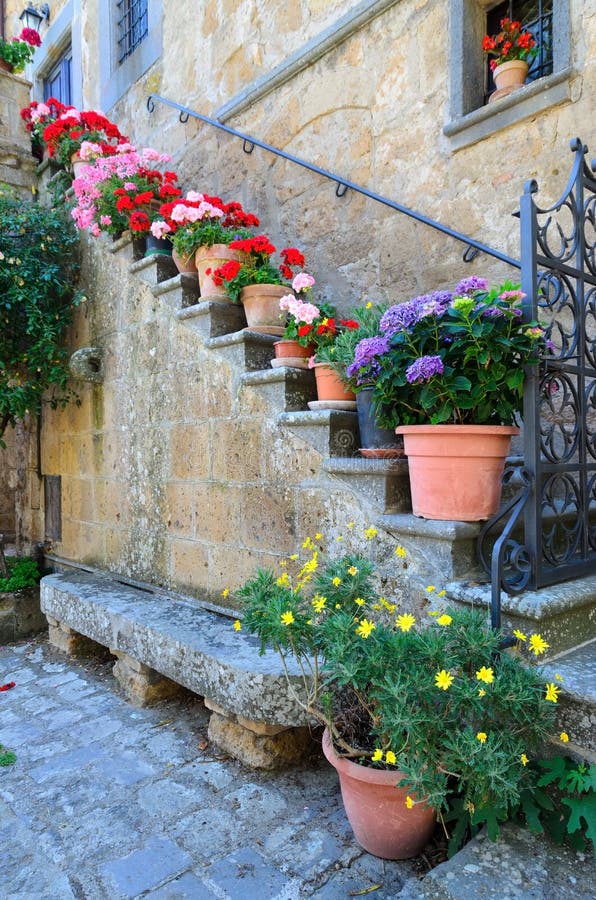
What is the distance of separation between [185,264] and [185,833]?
284cm

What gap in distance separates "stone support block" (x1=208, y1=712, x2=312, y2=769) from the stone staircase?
943 millimetres

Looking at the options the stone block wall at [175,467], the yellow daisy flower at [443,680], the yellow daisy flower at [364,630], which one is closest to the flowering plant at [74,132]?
the stone block wall at [175,467]

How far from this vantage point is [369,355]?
2.11 meters

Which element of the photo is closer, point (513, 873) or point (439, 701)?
point (513, 873)

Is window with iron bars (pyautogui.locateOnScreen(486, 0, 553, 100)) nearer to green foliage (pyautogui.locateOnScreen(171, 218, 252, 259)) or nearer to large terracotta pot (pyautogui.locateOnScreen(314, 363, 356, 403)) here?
green foliage (pyautogui.locateOnScreen(171, 218, 252, 259))

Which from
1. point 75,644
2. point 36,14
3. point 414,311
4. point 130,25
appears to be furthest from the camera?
point 36,14

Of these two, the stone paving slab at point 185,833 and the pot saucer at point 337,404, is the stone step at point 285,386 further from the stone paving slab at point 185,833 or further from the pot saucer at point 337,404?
the stone paving slab at point 185,833

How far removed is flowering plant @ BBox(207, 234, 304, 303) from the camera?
3.21m

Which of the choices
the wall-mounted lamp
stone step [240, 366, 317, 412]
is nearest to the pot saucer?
stone step [240, 366, 317, 412]

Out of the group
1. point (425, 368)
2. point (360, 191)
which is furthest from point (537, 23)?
point (425, 368)

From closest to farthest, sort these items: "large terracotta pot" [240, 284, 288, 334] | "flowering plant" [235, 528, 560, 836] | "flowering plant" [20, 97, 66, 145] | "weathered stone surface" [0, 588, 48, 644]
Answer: "flowering plant" [235, 528, 560, 836], "large terracotta pot" [240, 284, 288, 334], "weathered stone surface" [0, 588, 48, 644], "flowering plant" [20, 97, 66, 145]

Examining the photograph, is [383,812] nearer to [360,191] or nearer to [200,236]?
[200,236]

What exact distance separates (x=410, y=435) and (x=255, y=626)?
0.83 m

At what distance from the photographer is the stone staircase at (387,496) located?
181 cm
